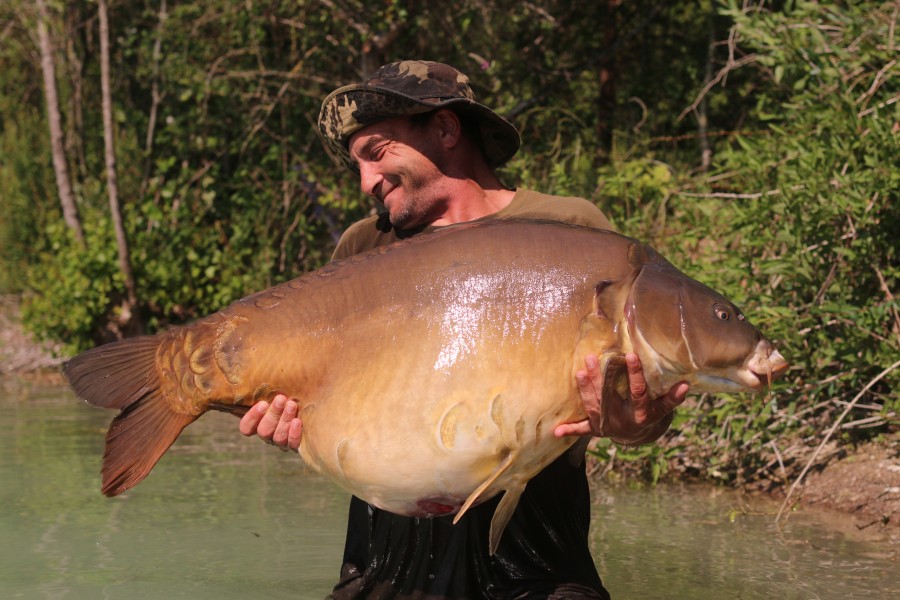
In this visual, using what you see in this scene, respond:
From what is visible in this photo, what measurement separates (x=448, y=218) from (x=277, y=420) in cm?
69

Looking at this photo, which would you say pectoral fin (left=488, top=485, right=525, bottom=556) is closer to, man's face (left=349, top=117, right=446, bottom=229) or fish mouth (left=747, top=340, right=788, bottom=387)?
fish mouth (left=747, top=340, right=788, bottom=387)

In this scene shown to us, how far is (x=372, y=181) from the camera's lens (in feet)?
9.94

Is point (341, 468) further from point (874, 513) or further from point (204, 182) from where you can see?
point (204, 182)

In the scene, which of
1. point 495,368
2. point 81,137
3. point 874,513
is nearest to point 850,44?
point 874,513

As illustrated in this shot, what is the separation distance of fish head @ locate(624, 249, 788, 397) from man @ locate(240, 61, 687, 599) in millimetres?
337

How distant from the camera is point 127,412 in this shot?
8.95 ft

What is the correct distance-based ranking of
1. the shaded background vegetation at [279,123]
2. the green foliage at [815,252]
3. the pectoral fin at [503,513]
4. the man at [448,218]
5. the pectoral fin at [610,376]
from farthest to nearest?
the shaded background vegetation at [279,123]
the green foliage at [815,252]
the man at [448,218]
the pectoral fin at [503,513]
the pectoral fin at [610,376]

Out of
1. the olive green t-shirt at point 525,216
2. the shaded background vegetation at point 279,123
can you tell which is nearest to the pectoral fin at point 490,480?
the olive green t-shirt at point 525,216

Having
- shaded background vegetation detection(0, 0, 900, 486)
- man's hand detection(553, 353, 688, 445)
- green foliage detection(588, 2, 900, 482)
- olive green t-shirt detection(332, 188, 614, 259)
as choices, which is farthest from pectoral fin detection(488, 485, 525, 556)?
shaded background vegetation detection(0, 0, 900, 486)

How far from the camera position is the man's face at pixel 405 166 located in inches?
118

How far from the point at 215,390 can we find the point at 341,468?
343 mm

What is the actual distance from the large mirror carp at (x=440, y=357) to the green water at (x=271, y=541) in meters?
1.49

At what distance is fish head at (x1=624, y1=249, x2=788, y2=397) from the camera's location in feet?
8.05

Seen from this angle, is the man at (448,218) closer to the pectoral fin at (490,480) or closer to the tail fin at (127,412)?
the pectoral fin at (490,480)
